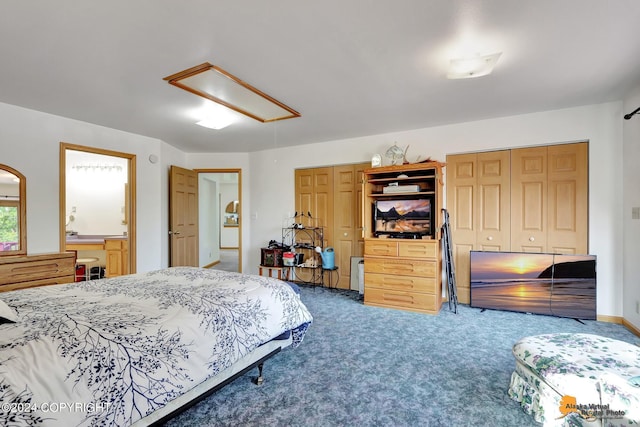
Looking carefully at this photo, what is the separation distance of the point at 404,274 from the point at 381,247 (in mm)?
439

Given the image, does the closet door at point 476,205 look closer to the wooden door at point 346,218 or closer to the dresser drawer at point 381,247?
the dresser drawer at point 381,247

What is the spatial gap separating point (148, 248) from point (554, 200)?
5.50 metres

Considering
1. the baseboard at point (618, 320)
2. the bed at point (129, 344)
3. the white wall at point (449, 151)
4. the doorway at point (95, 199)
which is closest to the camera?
the bed at point (129, 344)

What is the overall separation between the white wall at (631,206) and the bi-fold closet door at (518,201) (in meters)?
0.32

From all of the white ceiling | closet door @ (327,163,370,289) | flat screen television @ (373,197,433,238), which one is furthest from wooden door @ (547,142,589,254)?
closet door @ (327,163,370,289)

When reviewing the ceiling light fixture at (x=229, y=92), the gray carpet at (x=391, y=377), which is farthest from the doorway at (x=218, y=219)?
the gray carpet at (x=391, y=377)

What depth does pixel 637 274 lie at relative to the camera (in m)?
2.94

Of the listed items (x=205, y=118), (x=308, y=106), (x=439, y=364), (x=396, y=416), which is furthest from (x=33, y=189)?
(x=439, y=364)

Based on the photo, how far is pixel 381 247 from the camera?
390 centimetres

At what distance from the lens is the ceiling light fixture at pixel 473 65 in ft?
7.29

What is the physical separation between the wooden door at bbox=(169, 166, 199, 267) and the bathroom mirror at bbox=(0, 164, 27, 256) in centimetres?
177

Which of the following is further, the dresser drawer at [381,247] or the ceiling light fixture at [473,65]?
the dresser drawer at [381,247]

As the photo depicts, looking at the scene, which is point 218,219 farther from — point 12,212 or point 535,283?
point 535,283

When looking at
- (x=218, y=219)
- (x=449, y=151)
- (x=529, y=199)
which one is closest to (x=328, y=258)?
(x=449, y=151)
